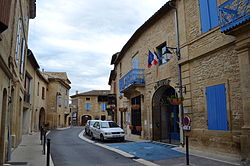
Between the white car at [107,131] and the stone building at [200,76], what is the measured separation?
160 cm

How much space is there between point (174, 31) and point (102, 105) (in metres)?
37.8

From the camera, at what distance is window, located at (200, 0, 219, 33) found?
9055 mm

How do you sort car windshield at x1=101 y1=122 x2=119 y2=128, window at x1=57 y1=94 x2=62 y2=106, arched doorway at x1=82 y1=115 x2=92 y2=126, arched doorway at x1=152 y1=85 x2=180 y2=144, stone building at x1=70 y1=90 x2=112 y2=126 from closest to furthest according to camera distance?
arched doorway at x1=152 y1=85 x2=180 y2=144
car windshield at x1=101 y1=122 x2=119 y2=128
window at x1=57 y1=94 x2=62 y2=106
stone building at x1=70 y1=90 x2=112 y2=126
arched doorway at x1=82 y1=115 x2=92 y2=126

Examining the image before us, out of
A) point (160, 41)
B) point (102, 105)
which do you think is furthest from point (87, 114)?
point (160, 41)

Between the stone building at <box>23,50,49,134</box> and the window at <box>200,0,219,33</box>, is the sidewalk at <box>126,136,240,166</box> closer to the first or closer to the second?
the window at <box>200,0,219,33</box>

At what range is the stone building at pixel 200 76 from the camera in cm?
751

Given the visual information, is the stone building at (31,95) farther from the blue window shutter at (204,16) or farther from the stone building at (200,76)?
the blue window shutter at (204,16)

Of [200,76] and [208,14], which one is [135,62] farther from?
[208,14]

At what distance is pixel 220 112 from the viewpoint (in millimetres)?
8547

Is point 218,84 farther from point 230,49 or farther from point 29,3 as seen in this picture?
point 29,3

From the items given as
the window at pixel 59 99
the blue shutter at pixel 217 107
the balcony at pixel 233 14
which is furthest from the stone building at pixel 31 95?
the balcony at pixel 233 14

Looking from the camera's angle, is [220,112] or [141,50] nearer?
[220,112]

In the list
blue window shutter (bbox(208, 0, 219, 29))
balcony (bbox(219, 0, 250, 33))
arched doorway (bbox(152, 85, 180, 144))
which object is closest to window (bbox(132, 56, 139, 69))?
arched doorway (bbox(152, 85, 180, 144))

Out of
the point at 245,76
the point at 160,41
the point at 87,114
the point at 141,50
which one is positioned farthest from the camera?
the point at 87,114
